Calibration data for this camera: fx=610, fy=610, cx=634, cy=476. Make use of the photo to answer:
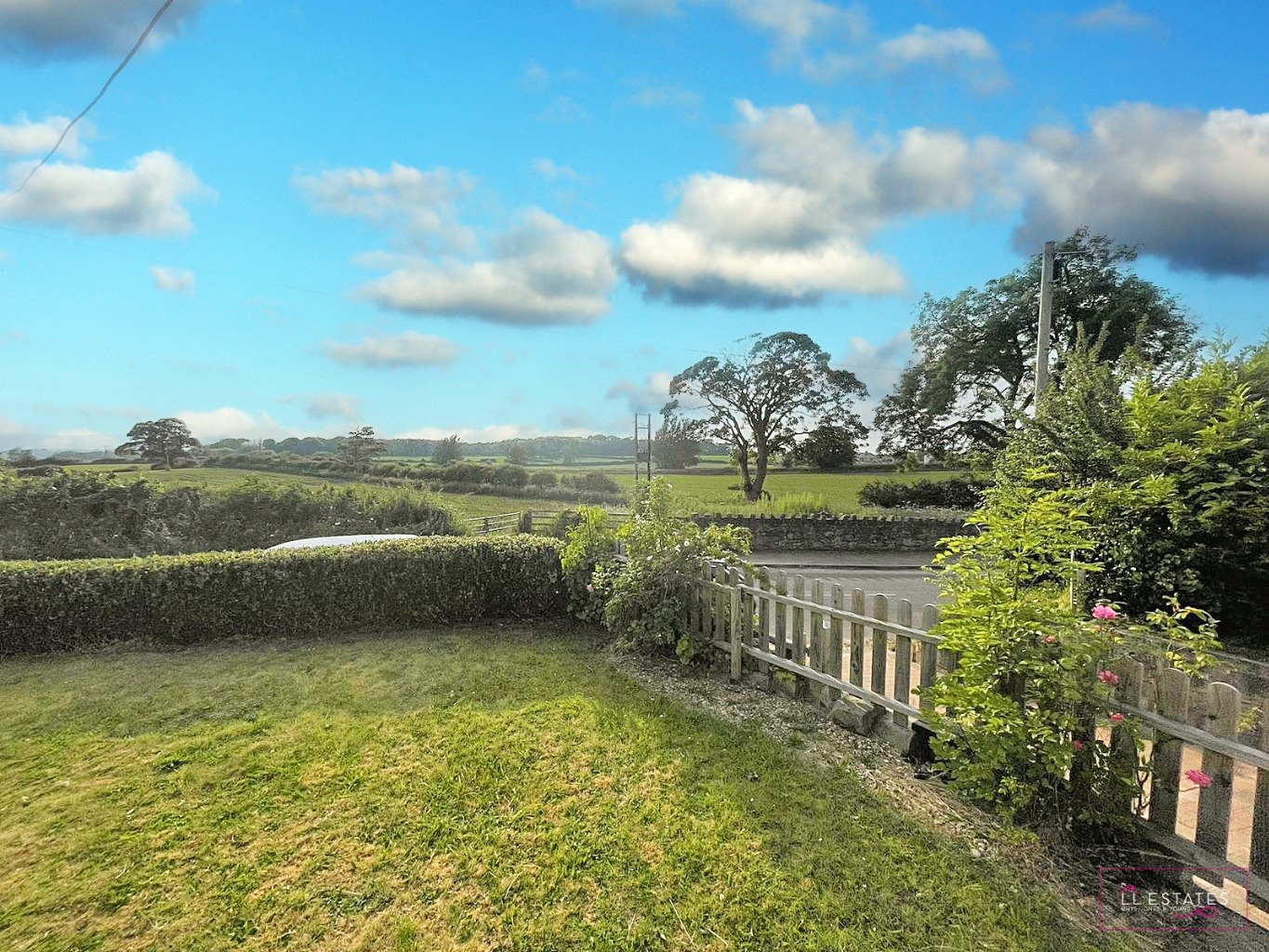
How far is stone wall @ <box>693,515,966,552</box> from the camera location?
56.4 ft

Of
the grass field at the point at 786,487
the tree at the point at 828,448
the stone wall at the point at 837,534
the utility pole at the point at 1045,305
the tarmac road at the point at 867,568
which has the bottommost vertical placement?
the tarmac road at the point at 867,568

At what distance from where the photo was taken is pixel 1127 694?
9.23 ft

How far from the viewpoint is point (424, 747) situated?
12.8ft

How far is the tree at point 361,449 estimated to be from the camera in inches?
762

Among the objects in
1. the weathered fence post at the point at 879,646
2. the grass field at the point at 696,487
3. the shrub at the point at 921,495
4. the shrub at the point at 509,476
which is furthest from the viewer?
the shrub at the point at 509,476

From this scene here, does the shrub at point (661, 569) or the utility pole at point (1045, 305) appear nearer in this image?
the shrub at point (661, 569)

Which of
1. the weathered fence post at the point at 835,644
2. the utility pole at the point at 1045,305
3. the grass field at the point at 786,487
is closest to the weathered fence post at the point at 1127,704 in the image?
the weathered fence post at the point at 835,644

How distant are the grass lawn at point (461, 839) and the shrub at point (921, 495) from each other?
2148 centimetres

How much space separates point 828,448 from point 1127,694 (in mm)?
28672

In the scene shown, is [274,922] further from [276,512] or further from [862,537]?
[862,537]

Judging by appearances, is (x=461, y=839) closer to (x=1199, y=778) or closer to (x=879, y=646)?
(x=879, y=646)

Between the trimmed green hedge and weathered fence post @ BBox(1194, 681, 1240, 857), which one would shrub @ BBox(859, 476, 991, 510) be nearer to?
the trimmed green hedge

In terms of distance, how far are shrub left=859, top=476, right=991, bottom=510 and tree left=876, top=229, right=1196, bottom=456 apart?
242 cm

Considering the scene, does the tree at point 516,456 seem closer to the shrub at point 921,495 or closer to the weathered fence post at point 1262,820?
the shrub at point 921,495
